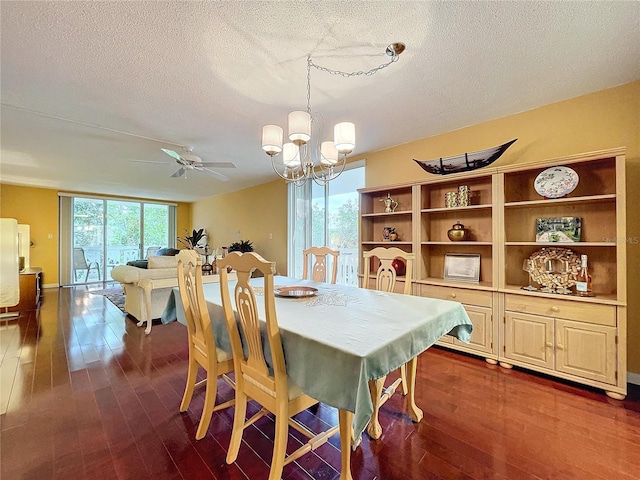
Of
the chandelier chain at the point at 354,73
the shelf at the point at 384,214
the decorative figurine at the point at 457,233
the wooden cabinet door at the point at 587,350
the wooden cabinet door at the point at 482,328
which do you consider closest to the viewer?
the chandelier chain at the point at 354,73

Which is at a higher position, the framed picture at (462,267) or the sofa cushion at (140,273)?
the framed picture at (462,267)

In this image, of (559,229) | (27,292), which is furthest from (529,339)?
(27,292)

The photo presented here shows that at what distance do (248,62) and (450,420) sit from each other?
2.77 metres

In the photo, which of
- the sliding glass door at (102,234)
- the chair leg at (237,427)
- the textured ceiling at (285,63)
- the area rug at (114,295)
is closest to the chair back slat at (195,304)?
the chair leg at (237,427)

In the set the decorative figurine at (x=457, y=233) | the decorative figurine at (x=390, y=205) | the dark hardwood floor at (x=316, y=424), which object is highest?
the decorative figurine at (x=390, y=205)

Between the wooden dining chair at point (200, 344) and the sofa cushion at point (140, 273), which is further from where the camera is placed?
the sofa cushion at point (140, 273)

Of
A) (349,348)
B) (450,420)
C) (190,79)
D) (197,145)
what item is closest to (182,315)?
(349,348)

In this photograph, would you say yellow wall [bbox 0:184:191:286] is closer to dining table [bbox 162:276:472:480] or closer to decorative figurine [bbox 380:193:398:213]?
dining table [bbox 162:276:472:480]

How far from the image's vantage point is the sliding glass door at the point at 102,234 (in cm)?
697

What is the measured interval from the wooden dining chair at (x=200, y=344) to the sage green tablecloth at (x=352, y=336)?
3.7 inches

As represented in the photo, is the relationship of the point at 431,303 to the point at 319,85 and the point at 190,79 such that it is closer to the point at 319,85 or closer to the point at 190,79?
the point at 319,85

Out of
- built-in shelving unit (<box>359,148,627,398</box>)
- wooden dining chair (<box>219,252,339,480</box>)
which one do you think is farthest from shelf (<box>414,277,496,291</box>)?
wooden dining chair (<box>219,252,339,480</box>)

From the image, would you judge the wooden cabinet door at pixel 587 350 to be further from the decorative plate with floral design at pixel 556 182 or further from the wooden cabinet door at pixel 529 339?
the decorative plate with floral design at pixel 556 182

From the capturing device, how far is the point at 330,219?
470cm
